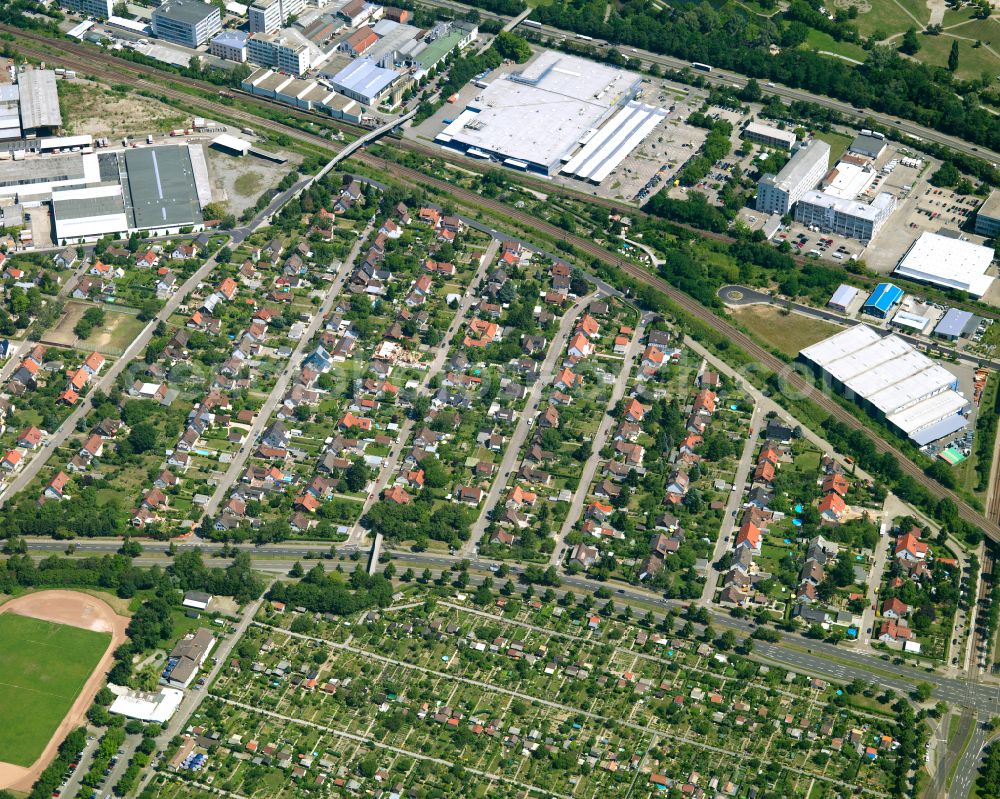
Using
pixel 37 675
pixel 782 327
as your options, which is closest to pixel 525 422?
pixel 782 327

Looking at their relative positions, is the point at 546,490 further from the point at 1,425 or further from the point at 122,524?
the point at 1,425

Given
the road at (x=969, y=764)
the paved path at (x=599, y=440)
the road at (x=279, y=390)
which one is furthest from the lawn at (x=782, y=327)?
the road at (x=969, y=764)

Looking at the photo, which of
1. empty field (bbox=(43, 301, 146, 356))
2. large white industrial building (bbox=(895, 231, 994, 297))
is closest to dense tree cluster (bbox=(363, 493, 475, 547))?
empty field (bbox=(43, 301, 146, 356))

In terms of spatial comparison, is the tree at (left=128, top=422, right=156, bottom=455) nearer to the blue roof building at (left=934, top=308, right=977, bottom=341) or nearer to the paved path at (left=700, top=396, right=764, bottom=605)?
the paved path at (left=700, top=396, right=764, bottom=605)

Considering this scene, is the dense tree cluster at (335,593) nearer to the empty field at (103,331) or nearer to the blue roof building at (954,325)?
the empty field at (103,331)

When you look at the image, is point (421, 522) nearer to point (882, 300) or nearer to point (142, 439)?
point (142, 439)

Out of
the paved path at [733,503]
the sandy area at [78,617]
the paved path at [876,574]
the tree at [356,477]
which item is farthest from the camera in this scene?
the tree at [356,477]
